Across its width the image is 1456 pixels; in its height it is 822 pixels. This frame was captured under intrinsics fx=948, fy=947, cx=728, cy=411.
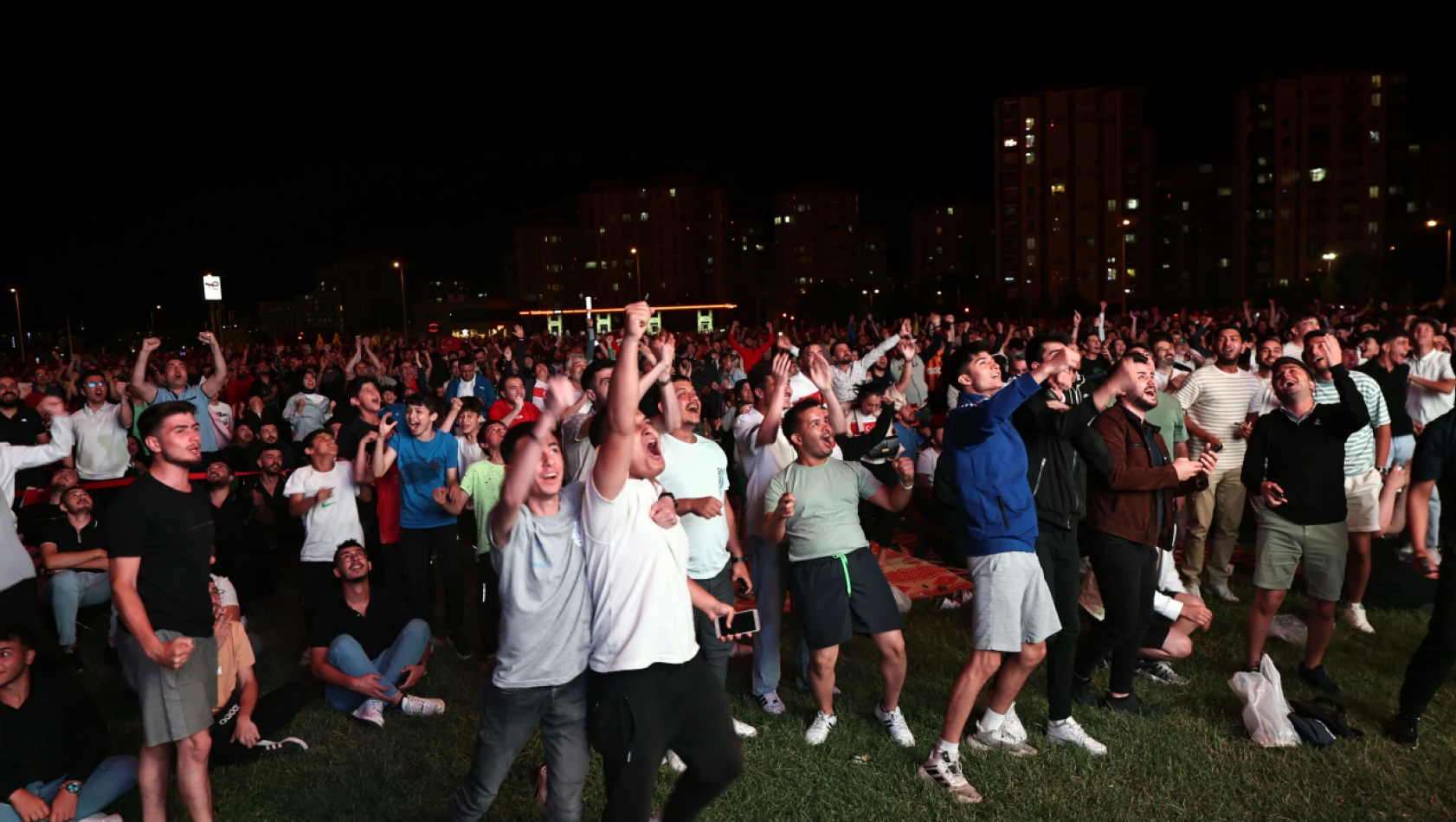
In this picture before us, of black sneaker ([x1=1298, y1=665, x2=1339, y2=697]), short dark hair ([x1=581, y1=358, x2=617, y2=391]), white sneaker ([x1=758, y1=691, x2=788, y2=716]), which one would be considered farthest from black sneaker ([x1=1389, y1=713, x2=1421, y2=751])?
short dark hair ([x1=581, y1=358, x2=617, y2=391])

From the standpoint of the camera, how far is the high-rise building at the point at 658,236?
433 ft

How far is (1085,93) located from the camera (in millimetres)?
90812

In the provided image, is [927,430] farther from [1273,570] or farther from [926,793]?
[926,793]

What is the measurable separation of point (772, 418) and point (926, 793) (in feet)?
6.83

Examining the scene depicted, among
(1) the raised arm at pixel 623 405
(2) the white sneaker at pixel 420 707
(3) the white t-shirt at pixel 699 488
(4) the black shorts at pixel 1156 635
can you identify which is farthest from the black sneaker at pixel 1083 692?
(2) the white sneaker at pixel 420 707

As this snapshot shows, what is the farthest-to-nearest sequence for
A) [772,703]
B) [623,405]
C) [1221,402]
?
[1221,402] → [772,703] → [623,405]

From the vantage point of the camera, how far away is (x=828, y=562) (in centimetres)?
496

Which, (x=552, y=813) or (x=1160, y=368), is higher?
(x=1160, y=368)

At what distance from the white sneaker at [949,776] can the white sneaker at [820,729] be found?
618mm

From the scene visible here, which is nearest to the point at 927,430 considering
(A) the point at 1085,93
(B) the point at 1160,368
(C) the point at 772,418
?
(B) the point at 1160,368

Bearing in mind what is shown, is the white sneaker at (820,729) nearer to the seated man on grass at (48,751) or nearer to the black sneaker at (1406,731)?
the black sneaker at (1406,731)

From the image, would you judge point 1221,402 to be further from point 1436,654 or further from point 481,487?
point 481,487

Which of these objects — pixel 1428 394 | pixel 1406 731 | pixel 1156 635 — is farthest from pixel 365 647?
pixel 1428 394

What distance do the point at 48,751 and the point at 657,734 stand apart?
10.4 ft
